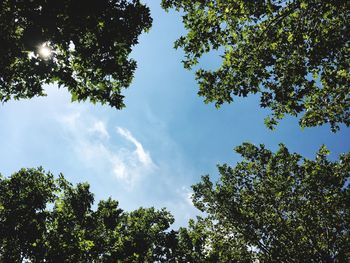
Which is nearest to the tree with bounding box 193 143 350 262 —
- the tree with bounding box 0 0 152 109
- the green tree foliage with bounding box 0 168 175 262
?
the green tree foliage with bounding box 0 168 175 262

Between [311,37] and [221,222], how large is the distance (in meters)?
21.4

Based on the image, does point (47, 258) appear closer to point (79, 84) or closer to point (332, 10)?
point (79, 84)

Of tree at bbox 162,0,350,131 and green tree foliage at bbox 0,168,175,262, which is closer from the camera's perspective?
tree at bbox 162,0,350,131

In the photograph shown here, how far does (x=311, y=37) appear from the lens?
1227 cm

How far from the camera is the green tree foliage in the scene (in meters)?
25.8

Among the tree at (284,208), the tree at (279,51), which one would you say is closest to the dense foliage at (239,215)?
the tree at (284,208)

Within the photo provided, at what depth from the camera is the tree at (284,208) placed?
25266 millimetres

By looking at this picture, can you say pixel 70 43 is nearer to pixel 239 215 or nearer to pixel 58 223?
pixel 58 223

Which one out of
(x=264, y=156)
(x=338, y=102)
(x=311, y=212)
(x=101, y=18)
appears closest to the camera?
(x=101, y=18)

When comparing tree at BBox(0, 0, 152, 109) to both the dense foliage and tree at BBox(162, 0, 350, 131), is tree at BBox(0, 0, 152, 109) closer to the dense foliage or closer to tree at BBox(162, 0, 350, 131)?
tree at BBox(162, 0, 350, 131)

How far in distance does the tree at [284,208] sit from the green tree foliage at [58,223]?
883 cm

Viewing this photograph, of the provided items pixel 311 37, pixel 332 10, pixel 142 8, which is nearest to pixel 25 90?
pixel 142 8

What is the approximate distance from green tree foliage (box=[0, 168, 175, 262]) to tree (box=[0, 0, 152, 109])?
14.0m

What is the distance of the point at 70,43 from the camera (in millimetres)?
11953
